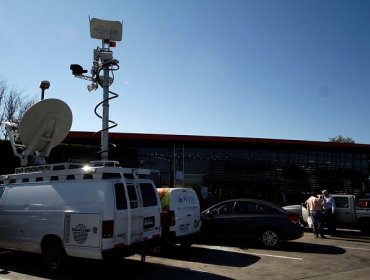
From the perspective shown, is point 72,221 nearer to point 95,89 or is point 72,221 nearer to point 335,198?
point 95,89

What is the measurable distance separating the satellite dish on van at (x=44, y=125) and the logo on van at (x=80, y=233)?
12.3 feet

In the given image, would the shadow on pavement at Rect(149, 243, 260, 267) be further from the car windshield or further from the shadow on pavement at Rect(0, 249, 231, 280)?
the car windshield

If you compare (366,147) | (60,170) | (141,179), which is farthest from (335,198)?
(366,147)

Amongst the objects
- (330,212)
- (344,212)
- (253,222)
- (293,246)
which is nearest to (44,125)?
(253,222)

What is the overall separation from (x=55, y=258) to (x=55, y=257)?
21 mm

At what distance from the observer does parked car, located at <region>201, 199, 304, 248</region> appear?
12.1m

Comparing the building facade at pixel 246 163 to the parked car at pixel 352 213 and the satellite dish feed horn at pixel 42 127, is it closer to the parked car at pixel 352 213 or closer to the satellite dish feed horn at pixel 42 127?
the parked car at pixel 352 213

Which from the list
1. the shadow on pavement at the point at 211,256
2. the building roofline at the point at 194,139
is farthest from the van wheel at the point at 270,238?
the building roofline at the point at 194,139

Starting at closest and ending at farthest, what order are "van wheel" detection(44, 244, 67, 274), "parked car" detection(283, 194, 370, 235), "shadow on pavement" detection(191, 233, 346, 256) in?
"van wheel" detection(44, 244, 67, 274)
"shadow on pavement" detection(191, 233, 346, 256)
"parked car" detection(283, 194, 370, 235)

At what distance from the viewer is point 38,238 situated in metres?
8.88

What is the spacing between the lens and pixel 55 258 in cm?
859


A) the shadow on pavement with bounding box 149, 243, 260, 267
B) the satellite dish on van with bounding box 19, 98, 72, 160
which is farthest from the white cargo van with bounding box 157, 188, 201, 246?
the satellite dish on van with bounding box 19, 98, 72, 160

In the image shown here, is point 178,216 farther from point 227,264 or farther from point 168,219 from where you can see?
point 227,264

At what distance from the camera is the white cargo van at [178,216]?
10703 mm
